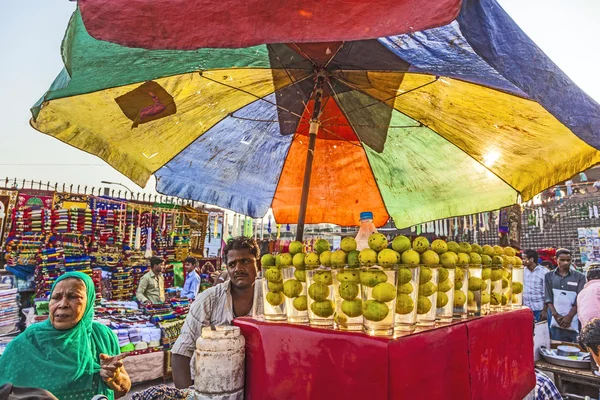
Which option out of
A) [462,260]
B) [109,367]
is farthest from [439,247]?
[109,367]

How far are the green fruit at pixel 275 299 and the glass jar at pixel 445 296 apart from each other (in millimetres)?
697

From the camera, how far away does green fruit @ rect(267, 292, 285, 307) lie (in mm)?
1657

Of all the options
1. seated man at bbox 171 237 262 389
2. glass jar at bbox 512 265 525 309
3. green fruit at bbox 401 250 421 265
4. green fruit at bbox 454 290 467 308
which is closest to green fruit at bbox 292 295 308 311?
green fruit at bbox 401 250 421 265

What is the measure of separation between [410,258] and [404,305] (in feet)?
0.62

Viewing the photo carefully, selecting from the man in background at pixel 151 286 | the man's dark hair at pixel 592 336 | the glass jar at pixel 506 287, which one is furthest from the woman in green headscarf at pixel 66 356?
the man in background at pixel 151 286

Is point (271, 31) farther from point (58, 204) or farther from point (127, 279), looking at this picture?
point (127, 279)

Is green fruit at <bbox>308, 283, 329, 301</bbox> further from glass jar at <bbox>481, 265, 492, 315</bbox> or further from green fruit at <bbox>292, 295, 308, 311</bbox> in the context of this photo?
glass jar at <bbox>481, 265, 492, 315</bbox>

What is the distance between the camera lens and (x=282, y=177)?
426 centimetres

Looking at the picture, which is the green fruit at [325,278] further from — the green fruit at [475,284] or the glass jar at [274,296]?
the green fruit at [475,284]

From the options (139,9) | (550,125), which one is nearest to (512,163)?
(550,125)

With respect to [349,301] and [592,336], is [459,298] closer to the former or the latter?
[349,301]

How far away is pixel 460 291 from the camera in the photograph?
181 centimetres

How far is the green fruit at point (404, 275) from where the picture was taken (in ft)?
4.87

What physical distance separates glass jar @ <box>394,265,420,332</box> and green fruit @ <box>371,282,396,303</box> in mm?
118
